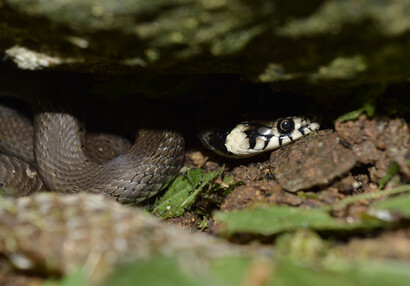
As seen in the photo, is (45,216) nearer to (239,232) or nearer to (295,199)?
(239,232)

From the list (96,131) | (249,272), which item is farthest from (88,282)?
(96,131)

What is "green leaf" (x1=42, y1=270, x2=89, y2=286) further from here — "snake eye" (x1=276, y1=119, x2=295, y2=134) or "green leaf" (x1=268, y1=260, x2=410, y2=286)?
"snake eye" (x1=276, y1=119, x2=295, y2=134)

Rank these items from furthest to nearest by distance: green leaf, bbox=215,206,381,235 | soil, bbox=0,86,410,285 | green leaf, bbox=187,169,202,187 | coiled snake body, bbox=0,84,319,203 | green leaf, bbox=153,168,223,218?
coiled snake body, bbox=0,84,319,203
green leaf, bbox=187,169,202,187
green leaf, bbox=153,168,223,218
soil, bbox=0,86,410,285
green leaf, bbox=215,206,381,235

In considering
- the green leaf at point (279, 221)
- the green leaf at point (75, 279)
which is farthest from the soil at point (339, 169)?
the green leaf at point (75, 279)

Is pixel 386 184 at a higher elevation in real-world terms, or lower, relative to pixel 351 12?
lower

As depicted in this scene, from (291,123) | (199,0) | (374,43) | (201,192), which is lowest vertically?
(201,192)

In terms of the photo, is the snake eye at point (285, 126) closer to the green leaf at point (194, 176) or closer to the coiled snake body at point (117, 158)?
the coiled snake body at point (117, 158)

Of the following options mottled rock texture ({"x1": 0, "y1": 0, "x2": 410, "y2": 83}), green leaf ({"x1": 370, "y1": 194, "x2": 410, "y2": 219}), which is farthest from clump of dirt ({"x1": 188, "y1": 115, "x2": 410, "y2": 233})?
mottled rock texture ({"x1": 0, "y1": 0, "x2": 410, "y2": 83})
